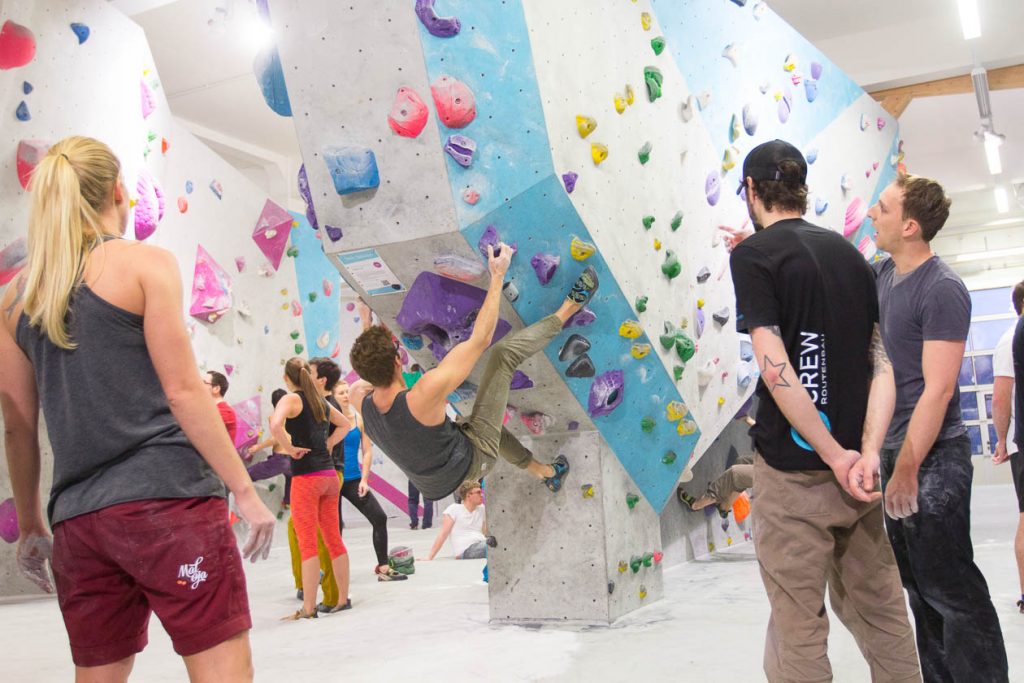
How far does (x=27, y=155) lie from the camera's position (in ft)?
17.7

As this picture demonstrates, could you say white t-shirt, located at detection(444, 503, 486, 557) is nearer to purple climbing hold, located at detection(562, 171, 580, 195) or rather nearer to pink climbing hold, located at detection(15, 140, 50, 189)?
pink climbing hold, located at detection(15, 140, 50, 189)

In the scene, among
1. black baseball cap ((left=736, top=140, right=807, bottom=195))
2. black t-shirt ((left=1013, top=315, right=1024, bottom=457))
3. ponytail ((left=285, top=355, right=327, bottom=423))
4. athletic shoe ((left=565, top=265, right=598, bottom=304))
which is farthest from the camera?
ponytail ((left=285, top=355, right=327, bottom=423))

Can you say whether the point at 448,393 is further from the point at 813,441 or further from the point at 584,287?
the point at 813,441

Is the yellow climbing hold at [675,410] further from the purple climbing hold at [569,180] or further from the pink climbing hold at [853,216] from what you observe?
the pink climbing hold at [853,216]

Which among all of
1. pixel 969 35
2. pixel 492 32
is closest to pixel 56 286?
pixel 492 32

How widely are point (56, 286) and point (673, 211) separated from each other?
127 inches

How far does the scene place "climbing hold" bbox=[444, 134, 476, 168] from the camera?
10.5 feet

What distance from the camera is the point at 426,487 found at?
3625mm

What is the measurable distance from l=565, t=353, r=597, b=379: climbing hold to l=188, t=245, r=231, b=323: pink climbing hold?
4733 millimetres

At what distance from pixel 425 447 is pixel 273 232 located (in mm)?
5953

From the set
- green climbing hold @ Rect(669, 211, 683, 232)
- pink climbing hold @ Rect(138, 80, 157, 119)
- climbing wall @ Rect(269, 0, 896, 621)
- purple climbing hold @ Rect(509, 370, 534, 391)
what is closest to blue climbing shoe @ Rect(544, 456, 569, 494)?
climbing wall @ Rect(269, 0, 896, 621)

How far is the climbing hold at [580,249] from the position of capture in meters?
3.63

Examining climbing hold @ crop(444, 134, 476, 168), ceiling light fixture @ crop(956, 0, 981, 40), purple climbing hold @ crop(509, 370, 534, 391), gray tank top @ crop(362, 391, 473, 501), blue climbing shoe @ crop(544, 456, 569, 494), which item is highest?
ceiling light fixture @ crop(956, 0, 981, 40)

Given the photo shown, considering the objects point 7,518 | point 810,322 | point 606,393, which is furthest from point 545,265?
point 7,518
